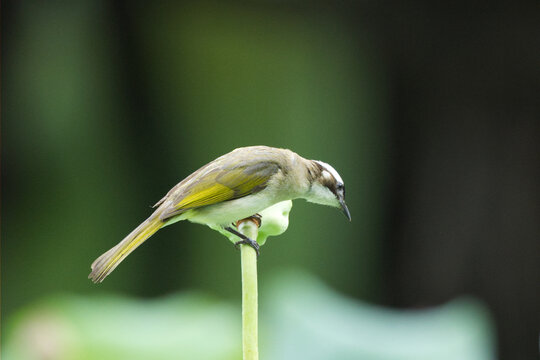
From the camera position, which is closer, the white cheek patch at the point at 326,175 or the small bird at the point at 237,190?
the small bird at the point at 237,190

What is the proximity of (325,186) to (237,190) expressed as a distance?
232 mm

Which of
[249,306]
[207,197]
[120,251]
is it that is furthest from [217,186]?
[249,306]

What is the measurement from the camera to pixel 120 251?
939 millimetres

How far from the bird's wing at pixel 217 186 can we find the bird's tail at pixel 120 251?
2 centimetres

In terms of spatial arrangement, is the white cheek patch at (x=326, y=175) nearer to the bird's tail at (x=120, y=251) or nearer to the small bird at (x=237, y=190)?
the small bird at (x=237, y=190)

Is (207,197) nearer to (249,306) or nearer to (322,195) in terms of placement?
(322,195)

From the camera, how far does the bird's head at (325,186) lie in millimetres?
1374

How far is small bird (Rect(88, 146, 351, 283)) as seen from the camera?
1.09m

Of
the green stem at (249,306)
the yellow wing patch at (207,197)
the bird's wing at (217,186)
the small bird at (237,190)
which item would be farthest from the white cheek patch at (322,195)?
the green stem at (249,306)

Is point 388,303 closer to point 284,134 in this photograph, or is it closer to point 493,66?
point 284,134

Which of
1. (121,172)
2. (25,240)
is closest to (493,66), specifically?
(121,172)

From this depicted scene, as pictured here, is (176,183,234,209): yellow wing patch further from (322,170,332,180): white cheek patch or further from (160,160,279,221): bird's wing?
(322,170,332,180): white cheek patch

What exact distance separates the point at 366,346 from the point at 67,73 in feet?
5.68

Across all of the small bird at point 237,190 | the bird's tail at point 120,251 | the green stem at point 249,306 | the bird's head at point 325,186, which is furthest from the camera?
the bird's head at point 325,186
